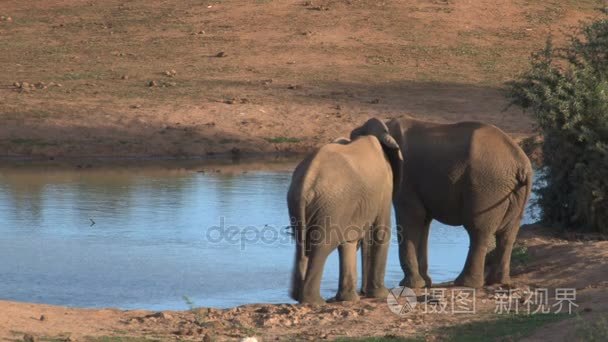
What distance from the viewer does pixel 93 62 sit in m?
24.9

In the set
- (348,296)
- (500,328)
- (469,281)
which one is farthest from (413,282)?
(500,328)

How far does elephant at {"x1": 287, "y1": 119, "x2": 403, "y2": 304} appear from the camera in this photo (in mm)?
9539

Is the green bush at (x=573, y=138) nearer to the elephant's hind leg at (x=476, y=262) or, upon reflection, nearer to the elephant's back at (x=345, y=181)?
the elephant's hind leg at (x=476, y=262)

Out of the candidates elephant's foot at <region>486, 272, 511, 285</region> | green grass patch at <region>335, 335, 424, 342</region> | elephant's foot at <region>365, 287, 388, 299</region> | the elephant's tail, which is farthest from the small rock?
elephant's foot at <region>486, 272, 511, 285</region>

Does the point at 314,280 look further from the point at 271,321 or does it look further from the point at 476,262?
the point at 476,262

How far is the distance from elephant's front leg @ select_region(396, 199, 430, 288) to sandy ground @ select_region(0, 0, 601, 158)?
9.47m

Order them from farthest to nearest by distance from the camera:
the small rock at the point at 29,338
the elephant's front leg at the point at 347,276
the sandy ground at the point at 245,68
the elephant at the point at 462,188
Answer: the sandy ground at the point at 245,68 < the elephant at the point at 462,188 < the elephant's front leg at the point at 347,276 < the small rock at the point at 29,338

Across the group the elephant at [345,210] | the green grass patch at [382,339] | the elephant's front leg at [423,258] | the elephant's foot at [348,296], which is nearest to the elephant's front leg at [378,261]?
the elephant at [345,210]

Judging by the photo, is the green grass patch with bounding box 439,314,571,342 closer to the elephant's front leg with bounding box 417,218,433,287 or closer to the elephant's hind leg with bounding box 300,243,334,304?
the elephant's hind leg with bounding box 300,243,334,304

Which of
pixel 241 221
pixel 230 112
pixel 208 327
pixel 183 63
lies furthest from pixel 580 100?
pixel 183 63

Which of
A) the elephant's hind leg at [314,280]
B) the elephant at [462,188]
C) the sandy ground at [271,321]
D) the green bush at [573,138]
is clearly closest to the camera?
the sandy ground at [271,321]

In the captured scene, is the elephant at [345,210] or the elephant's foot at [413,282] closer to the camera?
the elephant at [345,210]

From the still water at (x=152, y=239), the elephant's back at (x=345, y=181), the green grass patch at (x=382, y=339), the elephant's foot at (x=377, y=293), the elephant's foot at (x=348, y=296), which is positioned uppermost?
the elephant's back at (x=345, y=181)

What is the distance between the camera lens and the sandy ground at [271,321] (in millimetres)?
8203
